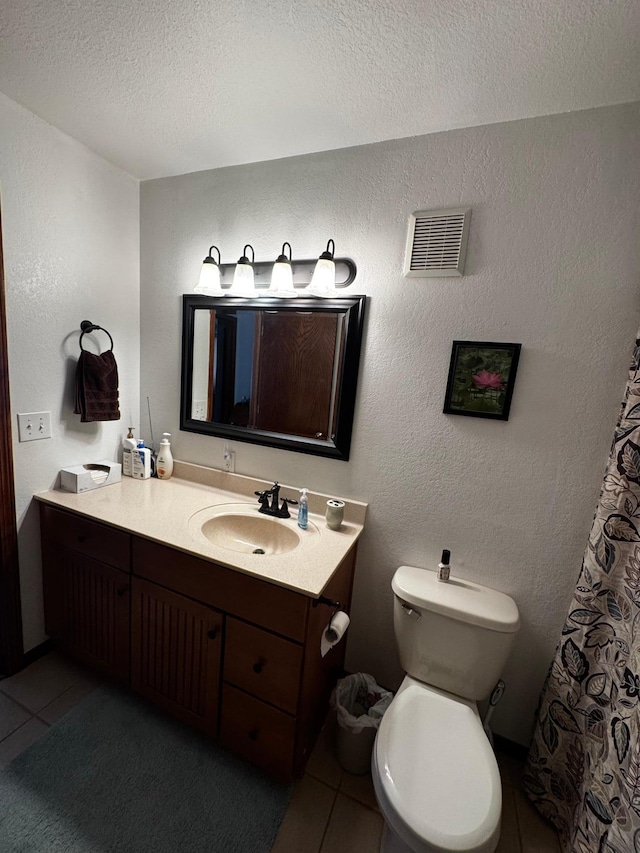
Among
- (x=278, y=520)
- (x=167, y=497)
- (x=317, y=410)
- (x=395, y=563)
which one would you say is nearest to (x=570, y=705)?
(x=395, y=563)

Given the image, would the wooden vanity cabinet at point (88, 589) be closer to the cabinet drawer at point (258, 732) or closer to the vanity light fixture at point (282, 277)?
the cabinet drawer at point (258, 732)

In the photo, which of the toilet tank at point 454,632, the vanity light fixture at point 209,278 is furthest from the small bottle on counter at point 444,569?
the vanity light fixture at point 209,278

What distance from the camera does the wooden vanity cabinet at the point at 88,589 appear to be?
4.61 feet

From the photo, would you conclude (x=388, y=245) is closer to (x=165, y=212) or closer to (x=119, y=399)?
(x=165, y=212)

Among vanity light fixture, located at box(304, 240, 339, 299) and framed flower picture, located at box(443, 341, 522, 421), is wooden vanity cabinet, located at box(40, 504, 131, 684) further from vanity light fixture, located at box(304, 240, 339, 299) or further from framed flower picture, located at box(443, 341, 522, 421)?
framed flower picture, located at box(443, 341, 522, 421)

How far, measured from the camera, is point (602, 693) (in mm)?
1051

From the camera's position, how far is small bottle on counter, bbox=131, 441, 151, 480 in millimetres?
1808

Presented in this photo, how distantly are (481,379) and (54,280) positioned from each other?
70.3 inches

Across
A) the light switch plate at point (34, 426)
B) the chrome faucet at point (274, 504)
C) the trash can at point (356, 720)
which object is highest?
the light switch plate at point (34, 426)

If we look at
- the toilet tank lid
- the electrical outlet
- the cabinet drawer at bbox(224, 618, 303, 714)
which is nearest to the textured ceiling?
the electrical outlet

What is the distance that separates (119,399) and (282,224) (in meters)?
1.19

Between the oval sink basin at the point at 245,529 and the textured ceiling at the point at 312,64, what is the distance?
1.53 metres

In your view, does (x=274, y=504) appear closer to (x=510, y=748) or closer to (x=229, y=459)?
(x=229, y=459)

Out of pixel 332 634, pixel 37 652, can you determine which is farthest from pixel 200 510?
pixel 37 652
